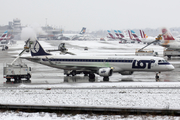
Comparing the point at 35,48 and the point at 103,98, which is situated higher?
the point at 35,48

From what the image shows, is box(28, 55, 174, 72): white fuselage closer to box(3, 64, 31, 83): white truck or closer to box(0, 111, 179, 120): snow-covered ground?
box(3, 64, 31, 83): white truck

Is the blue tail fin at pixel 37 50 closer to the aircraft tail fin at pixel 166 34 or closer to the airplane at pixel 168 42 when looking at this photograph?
the aircraft tail fin at pixel 166 34

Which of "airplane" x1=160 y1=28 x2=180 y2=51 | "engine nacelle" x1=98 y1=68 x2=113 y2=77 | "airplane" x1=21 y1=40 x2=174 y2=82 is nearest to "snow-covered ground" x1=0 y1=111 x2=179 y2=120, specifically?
"engine nacelle" x1=98 y1=68 x2=113 y2=77

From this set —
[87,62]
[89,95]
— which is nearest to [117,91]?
[89,95]

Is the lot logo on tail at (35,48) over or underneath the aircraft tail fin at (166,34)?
underneath

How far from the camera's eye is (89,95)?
2392 centimetres

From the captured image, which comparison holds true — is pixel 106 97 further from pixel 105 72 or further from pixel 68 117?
pixel 105 72

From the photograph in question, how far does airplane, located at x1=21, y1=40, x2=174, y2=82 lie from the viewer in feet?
119

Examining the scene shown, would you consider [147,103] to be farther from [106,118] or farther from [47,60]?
[47,60]

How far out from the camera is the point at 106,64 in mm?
37344

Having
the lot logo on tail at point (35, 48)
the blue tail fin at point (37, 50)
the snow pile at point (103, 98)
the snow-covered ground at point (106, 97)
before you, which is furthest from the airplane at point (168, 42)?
the snow pile at point (103, 98)

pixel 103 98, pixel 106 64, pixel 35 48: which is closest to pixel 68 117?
pixel 103 98

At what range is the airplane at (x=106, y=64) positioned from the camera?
119 feet

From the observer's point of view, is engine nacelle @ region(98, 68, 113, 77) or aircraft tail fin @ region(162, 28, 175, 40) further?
aircraft tail fin @ region(162, 28, 175, 40)
